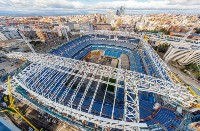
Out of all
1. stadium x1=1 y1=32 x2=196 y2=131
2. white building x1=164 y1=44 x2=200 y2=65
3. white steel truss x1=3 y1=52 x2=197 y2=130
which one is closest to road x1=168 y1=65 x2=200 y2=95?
white building x1=164 y1=44 x2=200 y2=65

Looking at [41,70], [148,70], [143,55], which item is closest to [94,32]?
[143,55]

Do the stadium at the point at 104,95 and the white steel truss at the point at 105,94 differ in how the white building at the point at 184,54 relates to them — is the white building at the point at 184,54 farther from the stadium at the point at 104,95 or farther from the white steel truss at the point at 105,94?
the white steel truss at the point at 105,94

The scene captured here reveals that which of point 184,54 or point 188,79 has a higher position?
point 184,54

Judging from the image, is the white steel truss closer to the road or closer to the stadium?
the stadium

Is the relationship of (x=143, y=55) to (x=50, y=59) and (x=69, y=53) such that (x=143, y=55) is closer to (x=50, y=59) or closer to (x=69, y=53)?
(x=69, y=53)

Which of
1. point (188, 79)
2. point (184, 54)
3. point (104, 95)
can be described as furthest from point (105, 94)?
point (184, 54)

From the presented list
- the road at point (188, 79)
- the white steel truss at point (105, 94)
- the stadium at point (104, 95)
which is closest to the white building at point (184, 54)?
the road at point (188, 79)

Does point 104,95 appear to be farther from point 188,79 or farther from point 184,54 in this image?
point 184,54

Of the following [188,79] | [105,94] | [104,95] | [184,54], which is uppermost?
[184,54]

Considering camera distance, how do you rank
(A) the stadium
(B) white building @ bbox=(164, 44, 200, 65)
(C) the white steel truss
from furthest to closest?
(B) white building @ bbox=(164, 44, 200, 65) < (A) the stadium < (C) the white steel truss
